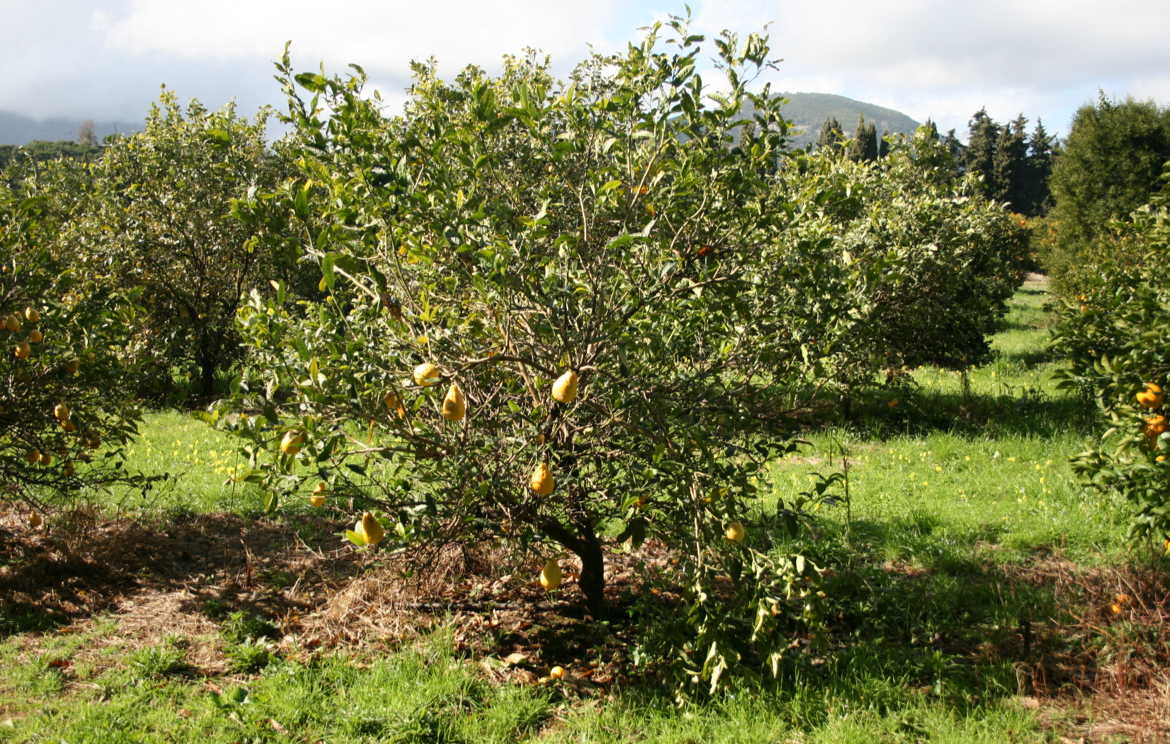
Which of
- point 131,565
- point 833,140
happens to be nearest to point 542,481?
point 131,565

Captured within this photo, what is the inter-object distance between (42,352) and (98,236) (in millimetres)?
6167

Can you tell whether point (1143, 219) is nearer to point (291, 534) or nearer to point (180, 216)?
point (291, 534)

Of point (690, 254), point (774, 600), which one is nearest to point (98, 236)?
point (690, 254)

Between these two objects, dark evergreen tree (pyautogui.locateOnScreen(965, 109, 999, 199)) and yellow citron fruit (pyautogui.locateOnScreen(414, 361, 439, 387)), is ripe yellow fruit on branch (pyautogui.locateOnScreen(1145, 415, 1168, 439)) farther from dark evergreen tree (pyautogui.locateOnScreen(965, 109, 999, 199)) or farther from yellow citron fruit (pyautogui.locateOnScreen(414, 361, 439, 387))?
dark evergreen tree (pyautogui.locateOnScreen(965, 109, 999, 199))

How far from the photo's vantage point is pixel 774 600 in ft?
7.68

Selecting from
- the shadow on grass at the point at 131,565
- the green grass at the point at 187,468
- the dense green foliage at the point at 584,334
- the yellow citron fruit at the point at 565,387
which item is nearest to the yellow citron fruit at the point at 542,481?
the dense green foliage at the point at 584,334

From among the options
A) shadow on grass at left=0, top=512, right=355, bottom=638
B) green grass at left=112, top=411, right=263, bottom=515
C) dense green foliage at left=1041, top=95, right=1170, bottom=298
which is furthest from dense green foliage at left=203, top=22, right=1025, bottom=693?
dense green foliage at left=1041, top=95, right=1170, bottom=298

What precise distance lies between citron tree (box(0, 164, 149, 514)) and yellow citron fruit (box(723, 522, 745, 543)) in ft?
11.0

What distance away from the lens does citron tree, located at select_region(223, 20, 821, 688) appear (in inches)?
90.0

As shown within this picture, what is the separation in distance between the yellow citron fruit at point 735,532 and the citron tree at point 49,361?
336 cm

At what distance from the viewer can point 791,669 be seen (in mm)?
2816

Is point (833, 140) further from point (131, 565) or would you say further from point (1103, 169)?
Answer: point (1103, 169)

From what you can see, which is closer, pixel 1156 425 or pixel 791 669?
pixel 791 669

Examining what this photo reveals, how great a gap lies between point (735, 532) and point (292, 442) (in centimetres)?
148
